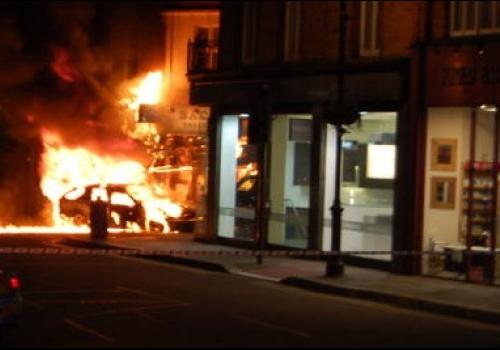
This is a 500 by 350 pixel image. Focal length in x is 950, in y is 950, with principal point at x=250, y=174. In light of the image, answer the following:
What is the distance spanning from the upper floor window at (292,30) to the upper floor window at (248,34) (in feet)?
3.89

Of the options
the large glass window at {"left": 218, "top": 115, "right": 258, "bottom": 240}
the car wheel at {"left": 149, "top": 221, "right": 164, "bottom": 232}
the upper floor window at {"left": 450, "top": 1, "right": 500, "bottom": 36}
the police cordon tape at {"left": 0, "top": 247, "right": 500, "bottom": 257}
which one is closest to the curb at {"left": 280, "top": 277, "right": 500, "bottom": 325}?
the police cordon tape at {"left": 0, "top": 247, "right": 500, "bottom": 257}

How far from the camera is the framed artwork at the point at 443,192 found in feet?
56.7

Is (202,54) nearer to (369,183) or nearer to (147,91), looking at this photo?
(147,91)

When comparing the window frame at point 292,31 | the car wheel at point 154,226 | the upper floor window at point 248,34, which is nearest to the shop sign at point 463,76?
the window frame at point 292,31

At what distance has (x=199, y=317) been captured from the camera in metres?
11.8

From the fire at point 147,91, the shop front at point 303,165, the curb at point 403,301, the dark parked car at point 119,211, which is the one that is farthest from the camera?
the fire at point 147,91

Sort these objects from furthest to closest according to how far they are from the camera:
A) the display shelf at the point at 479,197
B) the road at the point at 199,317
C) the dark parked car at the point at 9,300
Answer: the display shelf at the point at 479,197 < the road at the point at 199,317 < the dark parked car at the point at 9,300

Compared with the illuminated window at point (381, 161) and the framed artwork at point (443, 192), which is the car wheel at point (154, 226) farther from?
the framed artwork at point (443, 192)

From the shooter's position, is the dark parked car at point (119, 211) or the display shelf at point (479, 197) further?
the dark parked car at point (119, 211)

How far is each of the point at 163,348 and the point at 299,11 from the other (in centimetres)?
1189

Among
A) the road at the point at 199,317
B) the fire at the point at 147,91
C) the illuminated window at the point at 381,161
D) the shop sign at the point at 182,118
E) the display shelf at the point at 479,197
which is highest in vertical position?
the fire at the point at 147,91

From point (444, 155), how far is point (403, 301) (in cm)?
403

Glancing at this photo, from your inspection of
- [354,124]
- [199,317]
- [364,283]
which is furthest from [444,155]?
[199,317]

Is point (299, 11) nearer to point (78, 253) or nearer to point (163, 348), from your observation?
point (78, 253)
